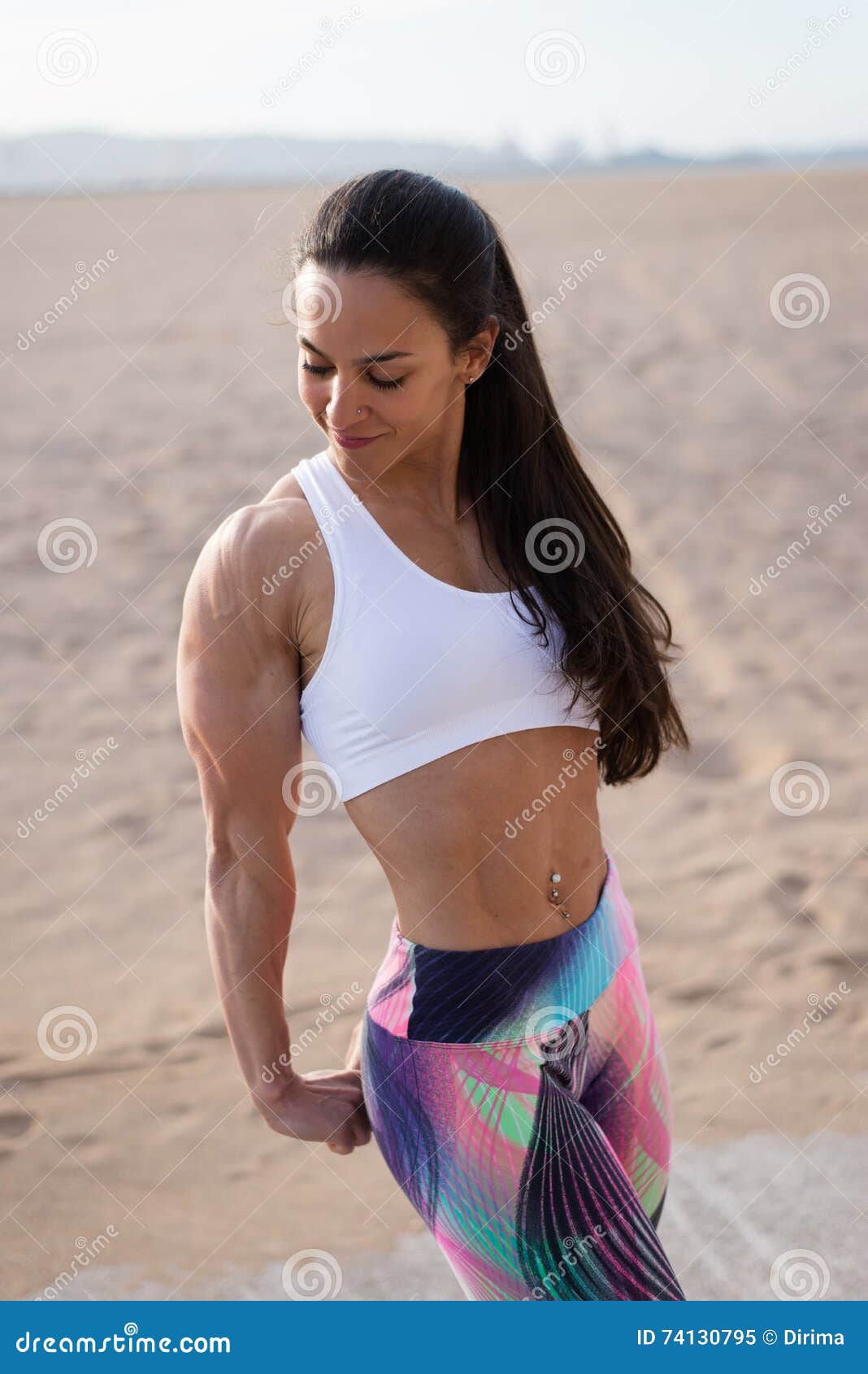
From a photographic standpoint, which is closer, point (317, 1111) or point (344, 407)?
point (344, 407)

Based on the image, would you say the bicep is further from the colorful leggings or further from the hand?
the hand

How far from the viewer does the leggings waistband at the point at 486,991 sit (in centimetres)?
153

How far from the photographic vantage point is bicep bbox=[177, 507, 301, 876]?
1.48 metres

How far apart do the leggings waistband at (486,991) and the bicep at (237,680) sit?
240mm

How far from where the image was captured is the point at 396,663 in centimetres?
145

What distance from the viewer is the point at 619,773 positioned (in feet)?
6.17

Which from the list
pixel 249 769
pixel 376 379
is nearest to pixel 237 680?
pixel 249 769

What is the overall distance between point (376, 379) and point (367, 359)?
0.03 meters

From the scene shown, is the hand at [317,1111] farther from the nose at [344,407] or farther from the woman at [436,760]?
the nose at [344,407]

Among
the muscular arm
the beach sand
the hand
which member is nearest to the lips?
the muscular arm

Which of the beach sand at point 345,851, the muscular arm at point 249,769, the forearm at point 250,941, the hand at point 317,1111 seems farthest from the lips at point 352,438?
the hand at point 317,1111

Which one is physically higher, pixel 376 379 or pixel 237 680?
pixel 376 379

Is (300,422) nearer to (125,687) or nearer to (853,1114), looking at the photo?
(125,687)

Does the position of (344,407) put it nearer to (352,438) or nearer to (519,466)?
(352,438)
